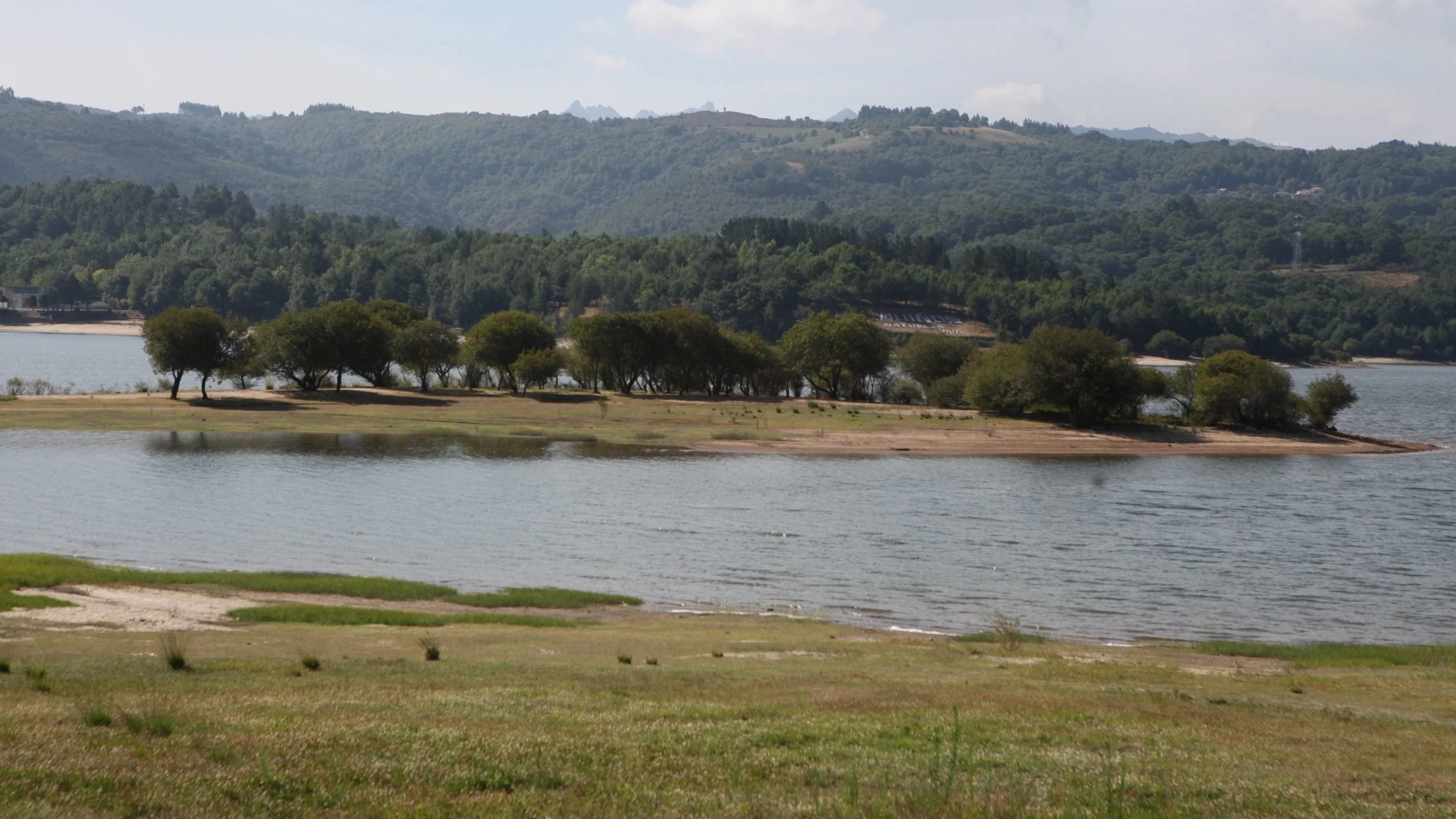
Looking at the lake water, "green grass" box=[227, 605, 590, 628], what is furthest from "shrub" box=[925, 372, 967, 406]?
"green grass" box=[227, 605, 590, 628]

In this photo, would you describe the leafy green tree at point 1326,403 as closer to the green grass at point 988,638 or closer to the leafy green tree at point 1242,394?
the leafy green tree at point 1242,394

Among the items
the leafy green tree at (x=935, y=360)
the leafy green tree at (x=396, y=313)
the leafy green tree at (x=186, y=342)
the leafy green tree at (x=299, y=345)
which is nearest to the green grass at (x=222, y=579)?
the leafy green tree at (x=186, y=342)

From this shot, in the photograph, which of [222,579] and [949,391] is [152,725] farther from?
[949,391]

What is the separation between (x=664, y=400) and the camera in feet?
348

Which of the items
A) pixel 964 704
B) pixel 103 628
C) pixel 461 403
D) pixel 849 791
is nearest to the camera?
pixel 849 791

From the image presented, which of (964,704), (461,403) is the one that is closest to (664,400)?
(461,403)

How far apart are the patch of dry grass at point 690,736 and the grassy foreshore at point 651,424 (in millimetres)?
58151

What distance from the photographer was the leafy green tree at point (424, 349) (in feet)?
344

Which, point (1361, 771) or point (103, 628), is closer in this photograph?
point (1361, 771)

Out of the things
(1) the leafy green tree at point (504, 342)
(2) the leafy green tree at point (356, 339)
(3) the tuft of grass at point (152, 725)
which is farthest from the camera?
(1) the leafy green tree at point (504, 342)

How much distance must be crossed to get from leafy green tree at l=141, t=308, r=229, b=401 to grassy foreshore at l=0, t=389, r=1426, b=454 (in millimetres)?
2647

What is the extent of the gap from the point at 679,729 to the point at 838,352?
9542 centimetres

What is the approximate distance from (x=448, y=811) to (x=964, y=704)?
400 inches

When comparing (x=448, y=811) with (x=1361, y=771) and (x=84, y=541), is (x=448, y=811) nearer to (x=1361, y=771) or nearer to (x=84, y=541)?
(x=1361, y=771)
